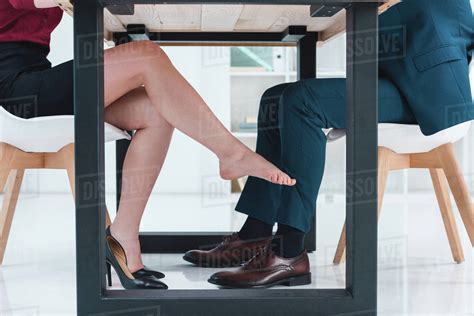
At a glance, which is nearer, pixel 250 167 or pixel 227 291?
pixel 227 291

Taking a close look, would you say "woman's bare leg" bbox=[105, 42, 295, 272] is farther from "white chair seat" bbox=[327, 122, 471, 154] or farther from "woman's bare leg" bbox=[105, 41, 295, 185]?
"white chair seat" bbox=[327, 122, 471, 154]

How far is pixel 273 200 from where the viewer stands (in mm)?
1831

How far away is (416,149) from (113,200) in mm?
3012

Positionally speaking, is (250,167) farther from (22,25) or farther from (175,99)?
(22,25)

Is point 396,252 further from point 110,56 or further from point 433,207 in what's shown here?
point 433,207

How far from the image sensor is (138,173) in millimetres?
1555

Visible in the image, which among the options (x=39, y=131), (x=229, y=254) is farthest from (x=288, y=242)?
(x=39, y=131)

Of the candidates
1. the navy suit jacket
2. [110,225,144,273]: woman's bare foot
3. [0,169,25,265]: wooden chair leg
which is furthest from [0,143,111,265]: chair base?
the navy suit jacket

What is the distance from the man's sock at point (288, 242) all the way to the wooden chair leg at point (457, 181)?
579mm

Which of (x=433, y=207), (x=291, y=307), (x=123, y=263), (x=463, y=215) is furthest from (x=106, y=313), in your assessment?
(x=433, y=207)

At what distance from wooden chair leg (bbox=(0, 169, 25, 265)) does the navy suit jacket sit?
1.13 meters

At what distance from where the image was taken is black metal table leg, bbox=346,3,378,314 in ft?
4.11

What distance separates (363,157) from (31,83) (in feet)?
2.84

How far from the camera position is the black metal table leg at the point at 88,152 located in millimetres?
1227
